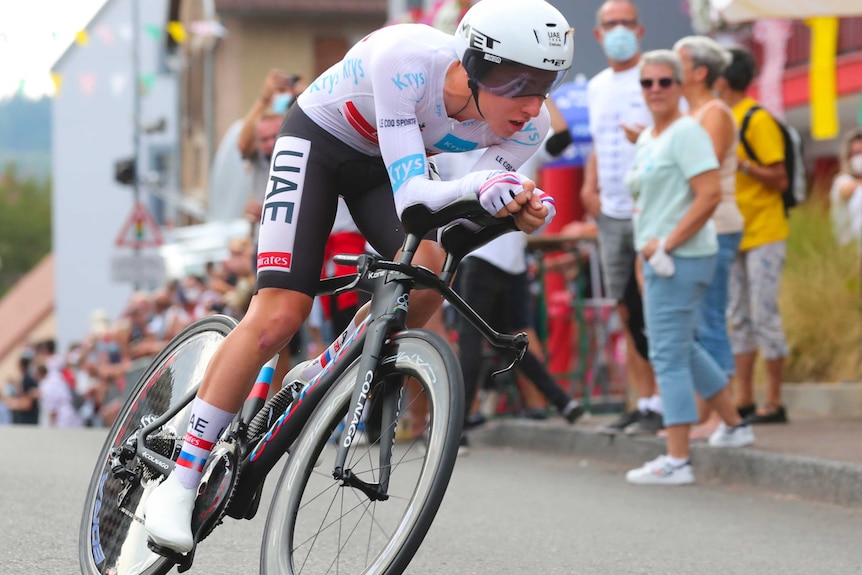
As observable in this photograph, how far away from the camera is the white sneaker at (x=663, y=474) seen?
7.55 m

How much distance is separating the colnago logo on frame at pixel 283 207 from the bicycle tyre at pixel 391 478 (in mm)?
515

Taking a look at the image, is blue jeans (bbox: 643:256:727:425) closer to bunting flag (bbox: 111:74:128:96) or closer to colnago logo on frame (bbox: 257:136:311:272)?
colnago logo on frame (bbox: 257:136:311:272)

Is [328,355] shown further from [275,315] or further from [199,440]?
[199,440]

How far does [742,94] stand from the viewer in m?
8.93

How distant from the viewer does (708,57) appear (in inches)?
321

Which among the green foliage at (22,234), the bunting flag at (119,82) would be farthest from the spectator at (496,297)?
the green foliage at (22,234)

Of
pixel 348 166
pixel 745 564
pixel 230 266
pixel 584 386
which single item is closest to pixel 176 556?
pixel 348 166

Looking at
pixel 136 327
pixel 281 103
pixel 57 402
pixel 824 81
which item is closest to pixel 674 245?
pixel 281 103

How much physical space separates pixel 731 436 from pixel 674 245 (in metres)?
1.24

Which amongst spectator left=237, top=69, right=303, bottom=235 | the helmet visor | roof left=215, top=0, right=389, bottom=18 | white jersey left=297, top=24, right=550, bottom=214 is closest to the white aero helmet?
the helmet visor

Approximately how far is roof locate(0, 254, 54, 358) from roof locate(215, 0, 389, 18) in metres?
28.5

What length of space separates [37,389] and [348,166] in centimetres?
1925

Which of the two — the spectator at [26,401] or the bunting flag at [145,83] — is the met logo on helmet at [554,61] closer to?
the spectator at [26,401]

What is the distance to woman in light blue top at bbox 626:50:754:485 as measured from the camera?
7.38 m
